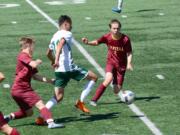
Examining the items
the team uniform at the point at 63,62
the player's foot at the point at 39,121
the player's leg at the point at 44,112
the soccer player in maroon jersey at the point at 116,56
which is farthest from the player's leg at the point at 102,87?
the player's leg at the point at 44,112

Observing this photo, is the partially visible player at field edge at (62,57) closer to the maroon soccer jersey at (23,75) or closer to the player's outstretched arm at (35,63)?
the maroon soccer jersey at (23,75)

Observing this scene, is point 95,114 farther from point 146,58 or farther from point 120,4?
point 120,4

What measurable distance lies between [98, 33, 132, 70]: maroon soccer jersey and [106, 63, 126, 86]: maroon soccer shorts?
0.21ft

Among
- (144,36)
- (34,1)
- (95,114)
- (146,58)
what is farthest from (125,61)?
(34,1)

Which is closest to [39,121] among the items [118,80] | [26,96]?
[26,96]

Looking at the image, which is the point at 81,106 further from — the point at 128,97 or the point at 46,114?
the point at 46,114

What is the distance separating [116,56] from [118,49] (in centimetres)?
15

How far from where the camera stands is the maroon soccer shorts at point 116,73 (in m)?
12.5

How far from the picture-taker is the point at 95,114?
11836 millimetres

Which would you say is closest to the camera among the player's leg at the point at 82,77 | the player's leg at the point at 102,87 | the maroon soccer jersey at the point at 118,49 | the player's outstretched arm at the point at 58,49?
the player's outstretched arm at the point at 58,49

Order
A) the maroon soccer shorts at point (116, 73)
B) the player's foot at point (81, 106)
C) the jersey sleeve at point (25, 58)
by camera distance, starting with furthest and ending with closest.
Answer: the maroon soccer shorts at point (116, 73)
the player's foot at point (81, 106)
the jersey sleeve at point (25, 58)

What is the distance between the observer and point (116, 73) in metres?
12.6

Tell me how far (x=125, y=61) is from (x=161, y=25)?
31.4 feet

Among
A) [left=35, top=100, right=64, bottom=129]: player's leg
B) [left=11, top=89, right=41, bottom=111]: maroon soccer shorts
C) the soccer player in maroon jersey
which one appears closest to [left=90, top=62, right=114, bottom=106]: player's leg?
the soccer player in maroon jersey
